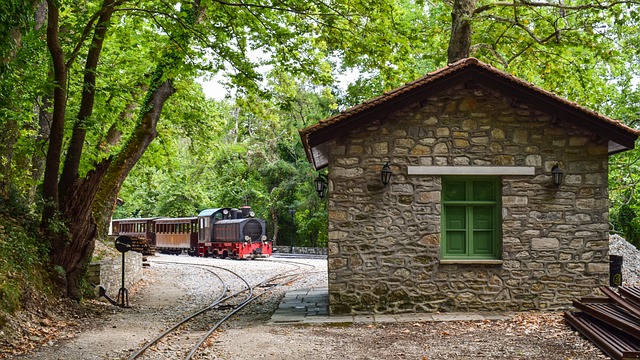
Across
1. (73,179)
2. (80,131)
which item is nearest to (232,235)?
(73,179)

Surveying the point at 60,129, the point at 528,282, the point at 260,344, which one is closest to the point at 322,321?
the point at 260,344

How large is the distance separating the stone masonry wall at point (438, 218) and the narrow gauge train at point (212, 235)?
60.9 feet

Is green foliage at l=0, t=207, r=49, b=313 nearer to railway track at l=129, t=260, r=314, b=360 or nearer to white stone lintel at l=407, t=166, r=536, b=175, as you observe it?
railway track at l=129, t=260, r=314, b=360

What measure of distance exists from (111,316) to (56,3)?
582cm

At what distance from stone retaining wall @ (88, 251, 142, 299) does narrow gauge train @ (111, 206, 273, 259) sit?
9.20 metres

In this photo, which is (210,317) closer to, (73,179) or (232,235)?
(73,179)

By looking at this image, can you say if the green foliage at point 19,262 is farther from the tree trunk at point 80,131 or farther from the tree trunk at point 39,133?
the tree trunk at point 39,133

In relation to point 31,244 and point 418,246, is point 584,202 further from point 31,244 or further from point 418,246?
point 31,244

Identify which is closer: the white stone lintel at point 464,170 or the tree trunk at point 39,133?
the white stone lintel at point 464,170

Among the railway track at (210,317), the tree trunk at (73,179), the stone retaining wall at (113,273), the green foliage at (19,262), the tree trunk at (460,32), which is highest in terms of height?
the tree trunk at (460,32)

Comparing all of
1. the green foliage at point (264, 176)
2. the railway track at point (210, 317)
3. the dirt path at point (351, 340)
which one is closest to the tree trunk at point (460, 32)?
the dirt path at point (351, 340)

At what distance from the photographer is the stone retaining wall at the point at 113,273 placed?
533 inches

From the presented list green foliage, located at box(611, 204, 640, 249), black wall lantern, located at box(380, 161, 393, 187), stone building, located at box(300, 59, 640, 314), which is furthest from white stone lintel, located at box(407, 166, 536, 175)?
green foliage, located at box(611, 204, 640, 249)

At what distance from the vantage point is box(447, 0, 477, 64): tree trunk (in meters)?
15.2
